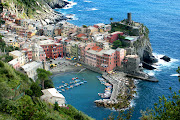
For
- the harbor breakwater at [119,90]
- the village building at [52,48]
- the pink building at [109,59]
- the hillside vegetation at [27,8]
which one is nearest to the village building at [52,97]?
the harbor breakwater at [119,90]

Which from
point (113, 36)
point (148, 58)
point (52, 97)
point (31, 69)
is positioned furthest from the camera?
point (113, 36)

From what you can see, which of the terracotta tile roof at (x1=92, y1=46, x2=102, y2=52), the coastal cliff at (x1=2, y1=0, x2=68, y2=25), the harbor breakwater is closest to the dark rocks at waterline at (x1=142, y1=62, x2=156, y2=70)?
the harbor breakwater

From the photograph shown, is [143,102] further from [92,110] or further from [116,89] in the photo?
[92,110]

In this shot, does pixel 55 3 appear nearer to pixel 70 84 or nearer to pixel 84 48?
pixel 84 48

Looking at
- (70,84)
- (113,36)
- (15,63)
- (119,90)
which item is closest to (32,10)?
(113,36)

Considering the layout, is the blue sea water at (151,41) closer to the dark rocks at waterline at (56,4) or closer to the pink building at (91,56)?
the pink building at (91,56)
